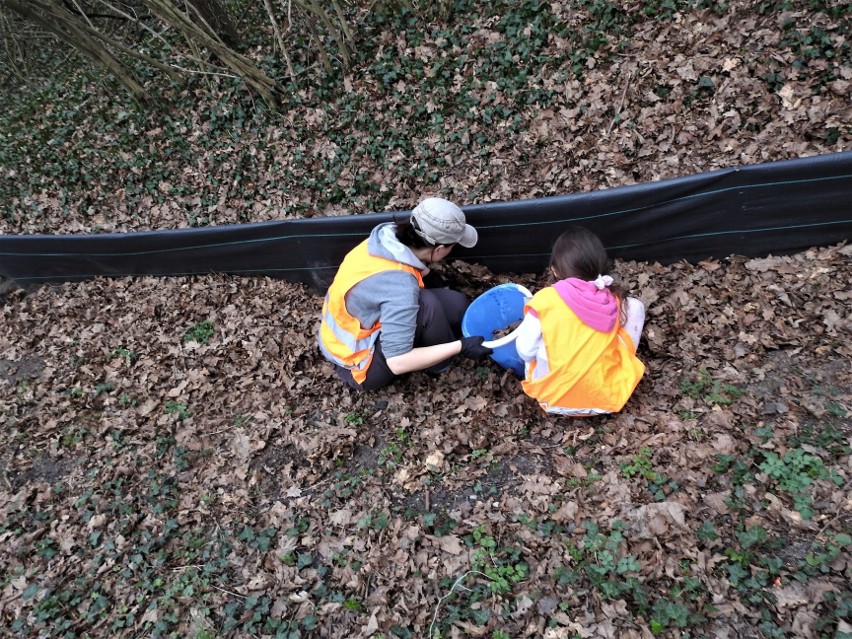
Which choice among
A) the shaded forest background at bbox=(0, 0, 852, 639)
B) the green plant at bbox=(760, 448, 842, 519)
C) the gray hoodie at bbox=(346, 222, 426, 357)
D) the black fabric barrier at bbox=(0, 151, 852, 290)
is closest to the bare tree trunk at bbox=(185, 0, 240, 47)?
the shaded forest background at bbox=(0, 0, 852, 639)

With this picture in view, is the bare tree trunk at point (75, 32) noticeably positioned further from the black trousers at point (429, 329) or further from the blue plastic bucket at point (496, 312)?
the blue plastic bucket at point (496, 312)

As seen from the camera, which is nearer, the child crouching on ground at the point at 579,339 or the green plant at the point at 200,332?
the child crouching on ground at the point at 579,339

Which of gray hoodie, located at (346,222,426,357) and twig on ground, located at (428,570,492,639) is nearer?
twig on ground, located at (428,570,492,639)

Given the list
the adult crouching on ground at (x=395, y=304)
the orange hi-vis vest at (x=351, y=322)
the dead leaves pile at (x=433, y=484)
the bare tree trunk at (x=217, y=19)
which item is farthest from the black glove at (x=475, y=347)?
the bare tree trunk at (x=217, y=19)

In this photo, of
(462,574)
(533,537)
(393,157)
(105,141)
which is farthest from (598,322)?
(105,141)

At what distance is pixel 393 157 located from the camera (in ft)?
14.8

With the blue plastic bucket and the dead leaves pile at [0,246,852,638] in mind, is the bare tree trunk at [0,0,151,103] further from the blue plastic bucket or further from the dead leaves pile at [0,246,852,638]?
the blue plastic bucket

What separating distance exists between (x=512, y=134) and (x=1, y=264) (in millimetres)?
5410

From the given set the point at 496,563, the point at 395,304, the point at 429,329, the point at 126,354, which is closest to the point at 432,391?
the point at 429,329

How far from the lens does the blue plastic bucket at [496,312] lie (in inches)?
142

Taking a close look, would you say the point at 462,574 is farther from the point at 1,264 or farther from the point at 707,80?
the point at 1,264

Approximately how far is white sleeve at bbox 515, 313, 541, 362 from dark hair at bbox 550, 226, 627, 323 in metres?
0.36

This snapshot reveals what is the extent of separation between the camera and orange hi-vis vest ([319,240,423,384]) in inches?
123

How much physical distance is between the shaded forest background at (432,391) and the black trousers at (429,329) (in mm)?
199
